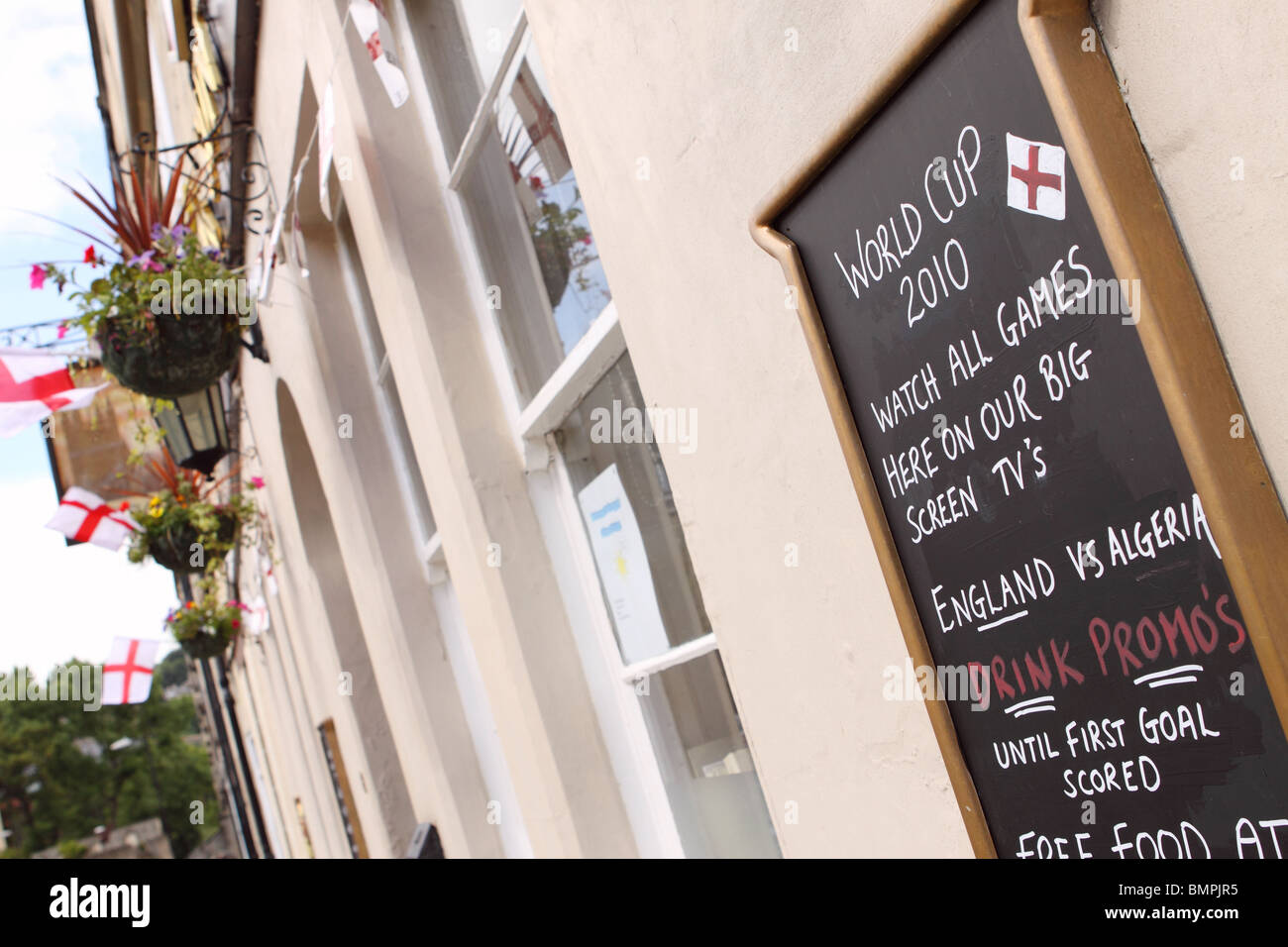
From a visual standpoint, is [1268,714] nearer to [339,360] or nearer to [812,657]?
[812,657]

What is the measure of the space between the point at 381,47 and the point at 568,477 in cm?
130

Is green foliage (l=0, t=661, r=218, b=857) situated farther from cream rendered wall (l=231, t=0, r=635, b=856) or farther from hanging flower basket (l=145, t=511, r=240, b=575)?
cream rendered wall (l=231, t=0, r=635, b=856)

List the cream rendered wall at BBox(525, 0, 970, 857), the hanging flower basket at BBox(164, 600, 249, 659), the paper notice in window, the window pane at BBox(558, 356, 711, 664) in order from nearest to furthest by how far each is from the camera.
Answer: the cream rendered wall at BBox(525, 0, 970, 857) → the window pane at BBox(558, 356, 711, 664) → the paper notice in window → the hanging flower basket at BBox(164, 600, 249, 659)

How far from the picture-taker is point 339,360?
5176 mm

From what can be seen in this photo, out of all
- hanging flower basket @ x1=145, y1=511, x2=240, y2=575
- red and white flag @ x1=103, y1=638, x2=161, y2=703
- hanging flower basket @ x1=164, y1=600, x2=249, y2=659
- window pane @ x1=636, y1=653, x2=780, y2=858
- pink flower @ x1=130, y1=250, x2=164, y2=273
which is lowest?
window pane @ x1=636, y1=653, x2=780, y2=858

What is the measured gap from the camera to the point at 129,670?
325 inches

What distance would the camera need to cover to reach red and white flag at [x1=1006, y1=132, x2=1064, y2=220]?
3.26ft

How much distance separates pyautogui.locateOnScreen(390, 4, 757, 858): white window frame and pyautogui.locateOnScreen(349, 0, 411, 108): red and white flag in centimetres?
26

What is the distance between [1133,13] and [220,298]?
4816mm

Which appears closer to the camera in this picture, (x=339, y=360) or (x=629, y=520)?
(x=629, y=520)

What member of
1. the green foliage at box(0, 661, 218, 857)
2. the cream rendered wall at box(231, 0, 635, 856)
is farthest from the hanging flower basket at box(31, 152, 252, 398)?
the green foliage at box(0, 661, 218, 857)

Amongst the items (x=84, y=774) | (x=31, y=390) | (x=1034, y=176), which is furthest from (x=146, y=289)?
(x=84, y=774)

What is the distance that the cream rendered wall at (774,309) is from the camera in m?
0.94
